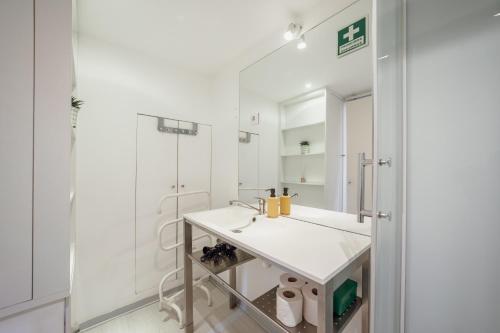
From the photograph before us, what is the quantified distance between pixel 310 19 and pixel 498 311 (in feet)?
5.90

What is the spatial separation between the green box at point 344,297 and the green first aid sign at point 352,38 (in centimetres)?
134

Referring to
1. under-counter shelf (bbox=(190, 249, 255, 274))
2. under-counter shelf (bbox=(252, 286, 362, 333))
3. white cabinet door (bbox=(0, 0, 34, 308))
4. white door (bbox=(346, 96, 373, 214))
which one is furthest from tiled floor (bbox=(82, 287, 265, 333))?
white door (bbox=(346, 96, 373, 214))

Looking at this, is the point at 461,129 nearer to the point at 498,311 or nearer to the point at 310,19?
the point at 498,311

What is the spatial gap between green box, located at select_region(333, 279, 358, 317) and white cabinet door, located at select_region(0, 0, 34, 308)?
122cm

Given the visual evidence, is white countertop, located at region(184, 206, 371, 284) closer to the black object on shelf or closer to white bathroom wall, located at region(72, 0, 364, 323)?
the black object on shelf

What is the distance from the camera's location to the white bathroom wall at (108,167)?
151 centimetres

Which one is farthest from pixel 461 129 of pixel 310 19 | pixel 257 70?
pixel 257 70

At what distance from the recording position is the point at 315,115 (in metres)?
1.34

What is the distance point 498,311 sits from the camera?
768 millimetres

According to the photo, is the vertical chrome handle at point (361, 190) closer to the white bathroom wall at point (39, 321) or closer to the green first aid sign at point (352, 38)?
the green first aid sign at point (352, 38)

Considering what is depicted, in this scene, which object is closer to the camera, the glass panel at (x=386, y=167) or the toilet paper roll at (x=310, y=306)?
the glass panel at (x=386, y=167)

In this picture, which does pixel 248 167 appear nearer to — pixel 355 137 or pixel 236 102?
pixel 236 102

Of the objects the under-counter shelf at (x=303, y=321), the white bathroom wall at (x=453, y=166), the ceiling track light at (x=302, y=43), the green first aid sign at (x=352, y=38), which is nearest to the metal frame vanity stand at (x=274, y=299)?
the under-counter shelf at (x=303, y=321)

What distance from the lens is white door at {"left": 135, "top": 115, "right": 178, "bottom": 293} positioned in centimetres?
177
